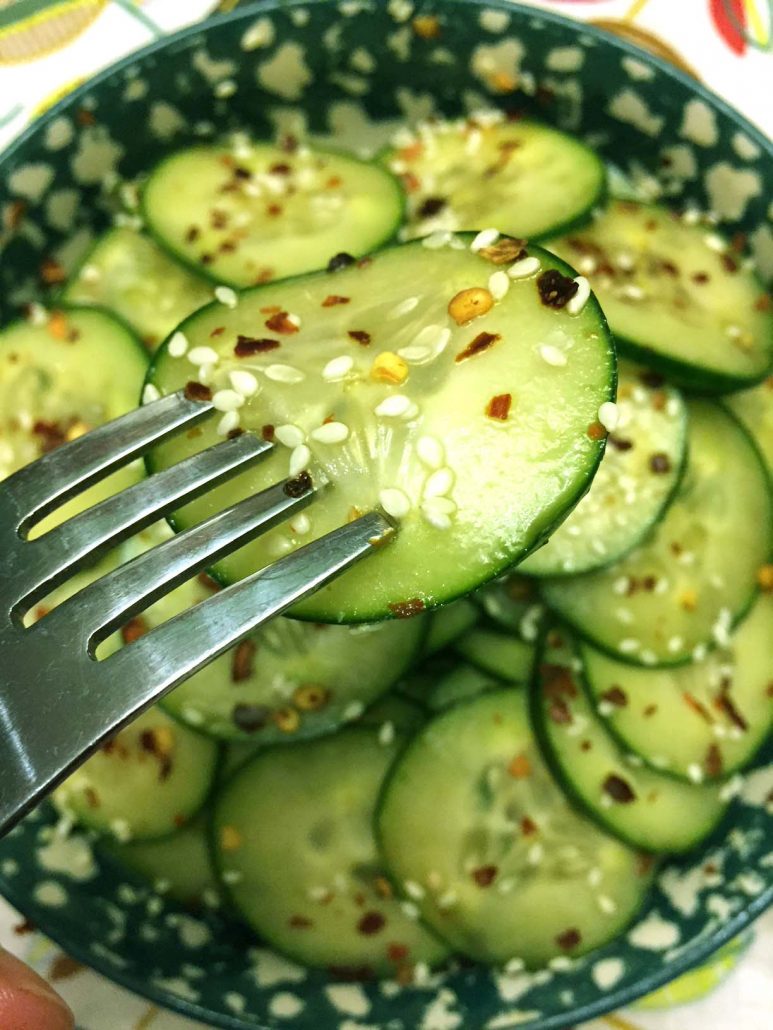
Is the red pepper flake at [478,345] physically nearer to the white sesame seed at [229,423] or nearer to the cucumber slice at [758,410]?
the white sesame seed at [229,423]

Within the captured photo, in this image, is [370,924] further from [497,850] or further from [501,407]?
[501,407]

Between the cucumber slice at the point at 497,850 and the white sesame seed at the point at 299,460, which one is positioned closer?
the white sesame seed at the point at 299,460

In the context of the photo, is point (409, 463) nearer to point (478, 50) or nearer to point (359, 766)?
point (359, 766)

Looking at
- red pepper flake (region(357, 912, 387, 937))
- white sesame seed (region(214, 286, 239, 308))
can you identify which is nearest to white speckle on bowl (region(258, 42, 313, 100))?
white sesame seed (region(214, 286, 239, 308))

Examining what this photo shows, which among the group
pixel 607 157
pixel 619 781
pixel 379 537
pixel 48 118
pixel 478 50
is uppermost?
pixel 48 118

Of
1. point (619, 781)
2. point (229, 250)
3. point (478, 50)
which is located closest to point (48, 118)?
point (229, 250)

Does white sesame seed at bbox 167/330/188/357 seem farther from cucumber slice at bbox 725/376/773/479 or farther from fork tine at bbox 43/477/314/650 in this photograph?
cucumber slice at bbox 725/376/773/479

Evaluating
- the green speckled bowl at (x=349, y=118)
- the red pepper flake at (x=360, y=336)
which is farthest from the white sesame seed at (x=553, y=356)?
the green speckled bowl at (x=349, y=118)
